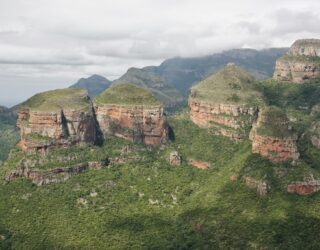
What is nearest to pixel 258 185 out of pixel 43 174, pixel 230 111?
pixel 230 111

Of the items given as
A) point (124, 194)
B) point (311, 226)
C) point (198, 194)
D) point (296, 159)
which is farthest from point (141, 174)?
point (311, 226)

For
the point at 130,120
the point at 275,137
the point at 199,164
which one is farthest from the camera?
the point at 130,120

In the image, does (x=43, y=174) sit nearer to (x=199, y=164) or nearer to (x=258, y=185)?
(x=199, y=164)

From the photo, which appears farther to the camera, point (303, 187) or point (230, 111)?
point (230, 111)

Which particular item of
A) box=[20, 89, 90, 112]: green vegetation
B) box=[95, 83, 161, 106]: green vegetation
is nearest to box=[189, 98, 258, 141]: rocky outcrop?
box=[95, 83, 161, 106]: green vegetation

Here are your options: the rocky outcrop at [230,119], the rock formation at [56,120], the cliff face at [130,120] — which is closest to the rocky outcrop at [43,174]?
the rock formation at [56,120]

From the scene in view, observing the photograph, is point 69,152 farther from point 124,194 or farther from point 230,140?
point 230,140
